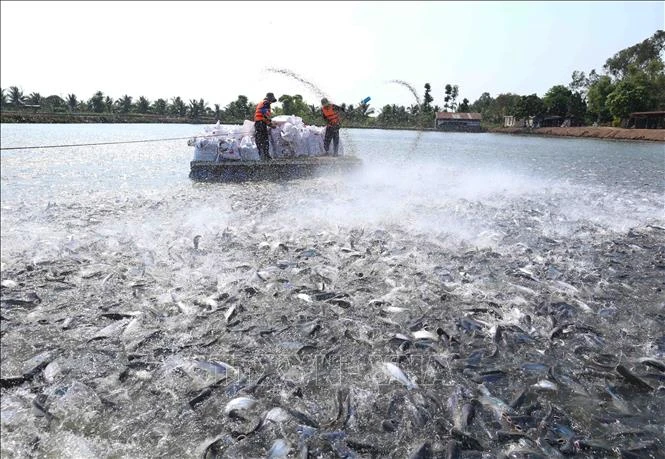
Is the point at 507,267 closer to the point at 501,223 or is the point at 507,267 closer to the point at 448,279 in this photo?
the point at 448,279

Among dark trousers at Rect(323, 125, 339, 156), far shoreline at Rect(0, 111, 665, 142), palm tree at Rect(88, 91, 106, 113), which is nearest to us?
dark trousers at Rect(323, 125, 339, 156)

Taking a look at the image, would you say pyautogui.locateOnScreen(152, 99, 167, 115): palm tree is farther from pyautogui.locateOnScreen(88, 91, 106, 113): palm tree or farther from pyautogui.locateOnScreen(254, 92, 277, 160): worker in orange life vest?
pyautogui.locateOnScreen(254, 92, 277, 160): worker in orange life vest

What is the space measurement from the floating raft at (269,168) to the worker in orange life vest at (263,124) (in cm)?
62

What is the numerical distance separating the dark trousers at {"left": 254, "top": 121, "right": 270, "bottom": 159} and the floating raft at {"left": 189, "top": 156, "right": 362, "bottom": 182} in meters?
0.48

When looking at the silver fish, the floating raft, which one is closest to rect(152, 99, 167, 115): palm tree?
the floating raft

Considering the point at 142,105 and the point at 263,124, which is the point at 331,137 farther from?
the point at 142,105

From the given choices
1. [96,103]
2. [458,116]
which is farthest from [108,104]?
[458,116]

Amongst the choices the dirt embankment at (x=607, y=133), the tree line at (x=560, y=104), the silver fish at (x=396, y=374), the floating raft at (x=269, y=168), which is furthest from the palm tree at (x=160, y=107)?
the silver fish at (x=396, y=374)

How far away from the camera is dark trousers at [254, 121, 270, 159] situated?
55.9ft

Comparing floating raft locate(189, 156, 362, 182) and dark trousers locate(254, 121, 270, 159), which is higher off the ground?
dark trousers locate(254, 121, 270, 159)

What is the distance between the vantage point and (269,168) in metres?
17.5

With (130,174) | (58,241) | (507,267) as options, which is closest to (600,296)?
(507,267)

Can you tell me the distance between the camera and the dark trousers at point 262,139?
17047 mm

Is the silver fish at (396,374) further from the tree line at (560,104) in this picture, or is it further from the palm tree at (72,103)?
the palm tree at (72,103)
